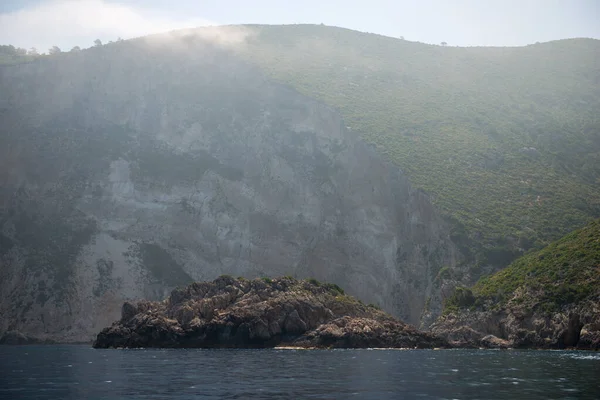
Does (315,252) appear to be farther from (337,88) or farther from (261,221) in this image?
(337,88)

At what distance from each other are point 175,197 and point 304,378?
3015 inches

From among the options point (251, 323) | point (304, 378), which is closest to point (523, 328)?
point (251, 323)

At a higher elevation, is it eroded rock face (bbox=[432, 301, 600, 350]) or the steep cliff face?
the steep cliff face

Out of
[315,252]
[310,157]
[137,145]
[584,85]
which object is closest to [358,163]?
[310,157]

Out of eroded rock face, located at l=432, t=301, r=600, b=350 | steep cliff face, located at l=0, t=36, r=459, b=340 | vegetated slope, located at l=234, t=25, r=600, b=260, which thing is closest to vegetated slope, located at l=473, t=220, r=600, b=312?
eroded rock face, located at l=432, t=301, r=600, b=350

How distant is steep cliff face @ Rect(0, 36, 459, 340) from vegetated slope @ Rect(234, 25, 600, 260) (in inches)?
287

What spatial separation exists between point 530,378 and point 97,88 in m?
108

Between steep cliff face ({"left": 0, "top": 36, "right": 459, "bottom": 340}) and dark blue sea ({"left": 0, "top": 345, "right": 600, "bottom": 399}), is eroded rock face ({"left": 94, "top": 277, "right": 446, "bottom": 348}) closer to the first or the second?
dark blue sea ({"left": 0, "top": 345, "right": 600, "bottom": 399})

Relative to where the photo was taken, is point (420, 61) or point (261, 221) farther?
point (420, 61)

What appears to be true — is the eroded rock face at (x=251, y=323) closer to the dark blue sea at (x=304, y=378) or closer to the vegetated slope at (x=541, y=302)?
the vegetated slope at (x=541, y=302)

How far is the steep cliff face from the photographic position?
9706 cm

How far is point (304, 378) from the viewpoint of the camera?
3666cm

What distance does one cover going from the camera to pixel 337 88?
136m

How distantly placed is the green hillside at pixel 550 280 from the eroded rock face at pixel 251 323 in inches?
328
